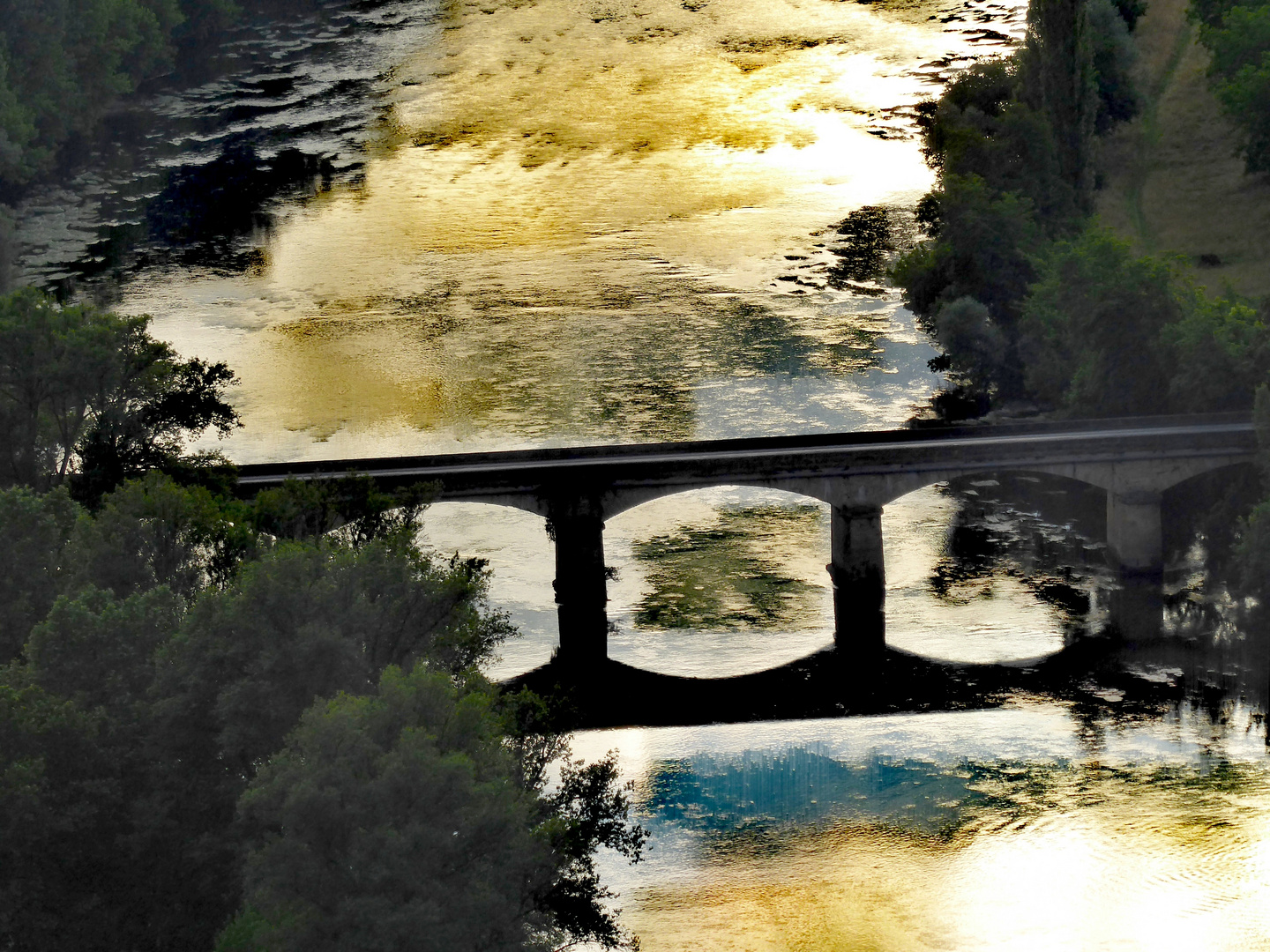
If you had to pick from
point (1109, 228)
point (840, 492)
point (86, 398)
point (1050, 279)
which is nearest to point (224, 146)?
point (1109, 228)

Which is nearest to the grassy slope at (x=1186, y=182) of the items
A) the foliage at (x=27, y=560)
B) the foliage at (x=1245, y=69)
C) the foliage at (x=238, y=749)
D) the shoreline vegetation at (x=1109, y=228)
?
the shoreline vegetation at (x=1109, y=228)

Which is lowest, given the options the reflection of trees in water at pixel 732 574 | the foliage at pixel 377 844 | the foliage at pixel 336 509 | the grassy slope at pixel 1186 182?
the reflection of trees in water at pixel 732 574

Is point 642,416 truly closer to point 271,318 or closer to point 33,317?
point 271,318

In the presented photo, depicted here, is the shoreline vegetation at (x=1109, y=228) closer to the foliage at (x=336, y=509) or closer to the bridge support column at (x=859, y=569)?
the bridge support column at (x=859, y=569)

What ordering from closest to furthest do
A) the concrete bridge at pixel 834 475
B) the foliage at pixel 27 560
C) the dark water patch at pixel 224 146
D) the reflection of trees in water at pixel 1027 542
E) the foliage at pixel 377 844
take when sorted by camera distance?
1. the foliage at pixel 377 844
2. the foliage at pixel 27 560
3. the concrete bridge at pixel 834 475
4. the reflection of trees in water at pixel 1027 542
5. the dark water patch at pixel 224 146

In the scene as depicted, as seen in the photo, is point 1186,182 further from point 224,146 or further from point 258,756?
point 258,756

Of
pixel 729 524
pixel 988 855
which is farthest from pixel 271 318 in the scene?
pixel 988 855

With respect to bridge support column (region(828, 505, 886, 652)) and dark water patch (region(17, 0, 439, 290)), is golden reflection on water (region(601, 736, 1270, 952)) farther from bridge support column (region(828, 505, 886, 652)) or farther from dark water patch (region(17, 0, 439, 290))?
dark water patch (region(17, 0, 439, 290))
